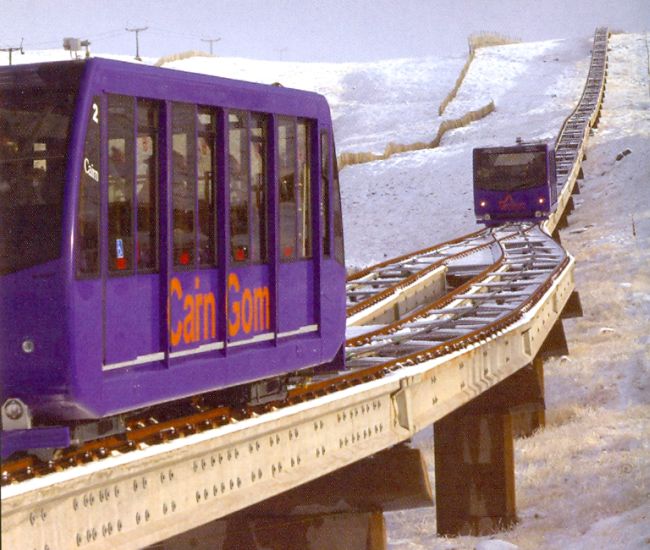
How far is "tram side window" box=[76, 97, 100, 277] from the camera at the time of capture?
9.32 metres

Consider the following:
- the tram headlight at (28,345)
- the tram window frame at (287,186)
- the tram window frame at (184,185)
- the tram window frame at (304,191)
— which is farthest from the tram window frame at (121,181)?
the tram window frame at (304,191)

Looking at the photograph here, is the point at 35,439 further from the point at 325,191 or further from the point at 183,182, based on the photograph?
the point at 325,191

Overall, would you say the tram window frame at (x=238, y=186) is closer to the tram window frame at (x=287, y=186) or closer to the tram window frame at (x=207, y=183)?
the tram window frame at (x=207, y=183)

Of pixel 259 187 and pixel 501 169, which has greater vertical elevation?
pixel 259 187

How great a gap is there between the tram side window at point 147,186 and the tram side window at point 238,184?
106cm

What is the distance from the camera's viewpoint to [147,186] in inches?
401

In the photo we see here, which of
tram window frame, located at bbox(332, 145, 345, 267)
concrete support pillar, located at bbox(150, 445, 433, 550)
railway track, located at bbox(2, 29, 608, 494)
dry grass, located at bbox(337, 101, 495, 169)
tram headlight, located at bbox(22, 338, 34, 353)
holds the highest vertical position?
dry grass, located at bbox(337, 101, 495, 169)

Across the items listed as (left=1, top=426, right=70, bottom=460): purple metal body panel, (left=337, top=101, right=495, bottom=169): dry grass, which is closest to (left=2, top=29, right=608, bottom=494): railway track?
(left=1, top=426, right=70, bottom=460): purple metal body panel

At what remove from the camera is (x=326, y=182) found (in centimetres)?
1307

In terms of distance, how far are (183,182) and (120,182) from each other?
2.85 feet

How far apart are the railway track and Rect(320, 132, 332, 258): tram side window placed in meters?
1.33

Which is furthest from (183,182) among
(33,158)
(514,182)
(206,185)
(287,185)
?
(514,182)

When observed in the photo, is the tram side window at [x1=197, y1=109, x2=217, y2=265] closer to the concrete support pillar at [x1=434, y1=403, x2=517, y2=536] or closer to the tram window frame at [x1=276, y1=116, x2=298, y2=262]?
the tram window frame at [x1=276, y1=116, x2=298, y2=262]

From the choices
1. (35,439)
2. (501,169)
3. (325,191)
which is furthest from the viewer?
(501,169)
